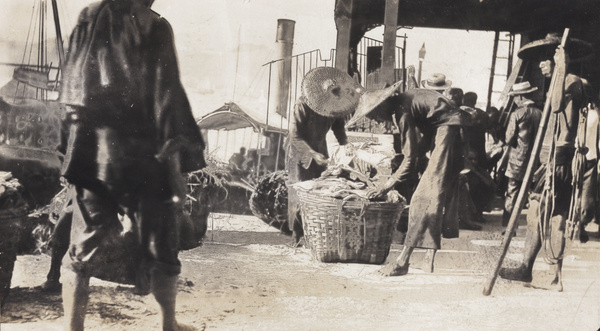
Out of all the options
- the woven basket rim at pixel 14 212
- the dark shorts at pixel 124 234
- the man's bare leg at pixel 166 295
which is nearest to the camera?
the dark shorts at pixel 124 234

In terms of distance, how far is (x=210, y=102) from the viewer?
10.6 feet

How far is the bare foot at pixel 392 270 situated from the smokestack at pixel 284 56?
130cm

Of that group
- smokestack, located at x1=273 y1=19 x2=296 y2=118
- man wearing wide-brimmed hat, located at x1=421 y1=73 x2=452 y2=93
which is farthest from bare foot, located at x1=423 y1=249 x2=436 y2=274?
smokestack, located at x1=273 y1=19 x2=296 y2=118

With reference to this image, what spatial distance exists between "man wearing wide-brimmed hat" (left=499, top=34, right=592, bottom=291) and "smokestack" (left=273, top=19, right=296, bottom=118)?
153cm

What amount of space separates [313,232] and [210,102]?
1.03 metres

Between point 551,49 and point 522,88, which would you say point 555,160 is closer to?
point 522,88

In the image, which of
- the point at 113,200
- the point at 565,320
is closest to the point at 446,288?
the point at 565,320

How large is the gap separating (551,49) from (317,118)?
5.36 feet

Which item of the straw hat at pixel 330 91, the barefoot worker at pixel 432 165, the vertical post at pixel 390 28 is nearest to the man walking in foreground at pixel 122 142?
the straw hat at pixel 330 91

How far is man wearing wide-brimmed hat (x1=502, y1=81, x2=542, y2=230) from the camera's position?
3.64m

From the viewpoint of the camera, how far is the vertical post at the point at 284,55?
330cm

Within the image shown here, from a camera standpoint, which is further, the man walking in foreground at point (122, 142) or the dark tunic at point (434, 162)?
the dark tunic at point (434, 162)

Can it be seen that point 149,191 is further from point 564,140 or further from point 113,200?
point 564,140

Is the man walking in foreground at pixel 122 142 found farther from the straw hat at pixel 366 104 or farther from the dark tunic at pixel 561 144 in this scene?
the dark tunic at pixel 561 144
